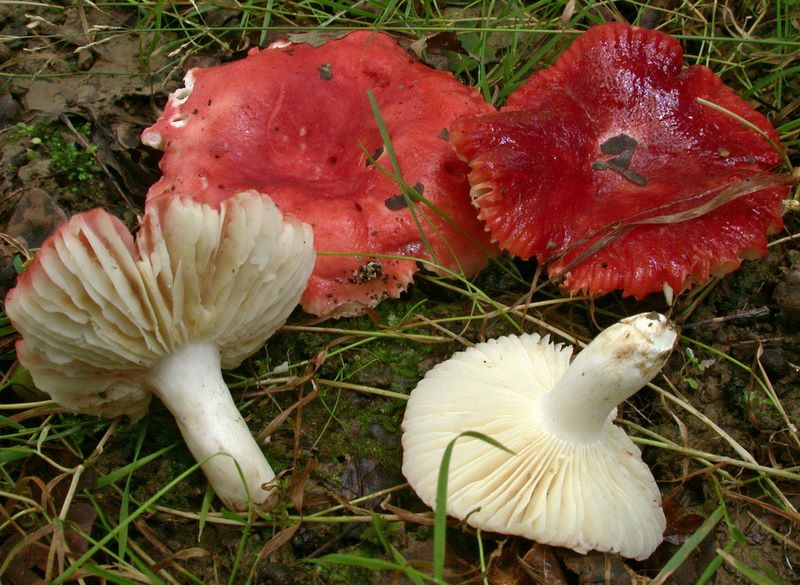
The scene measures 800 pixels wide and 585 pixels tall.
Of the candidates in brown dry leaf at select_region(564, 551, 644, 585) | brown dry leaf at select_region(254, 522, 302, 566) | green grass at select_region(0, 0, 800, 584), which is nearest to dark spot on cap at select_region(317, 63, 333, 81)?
green grass at select_region(0, 0, 800, 584)

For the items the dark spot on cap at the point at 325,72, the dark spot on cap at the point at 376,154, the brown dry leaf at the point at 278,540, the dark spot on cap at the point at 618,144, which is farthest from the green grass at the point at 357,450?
the dark spot on cap at the point at 618,144

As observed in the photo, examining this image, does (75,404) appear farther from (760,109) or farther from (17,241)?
(760,109)

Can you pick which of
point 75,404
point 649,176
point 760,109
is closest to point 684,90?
point 649,176

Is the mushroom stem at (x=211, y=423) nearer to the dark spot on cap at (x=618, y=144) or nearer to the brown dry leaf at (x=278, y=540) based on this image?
the brown dry leaf at (x=278, y=540)

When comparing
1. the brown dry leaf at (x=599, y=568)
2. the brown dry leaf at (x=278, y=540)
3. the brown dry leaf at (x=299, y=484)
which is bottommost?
the brown dry leaf at (x=599, y=568)

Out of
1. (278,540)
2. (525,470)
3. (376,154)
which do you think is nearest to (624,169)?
(376,154)

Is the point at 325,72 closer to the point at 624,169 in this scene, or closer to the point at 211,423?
the point at 624,169
